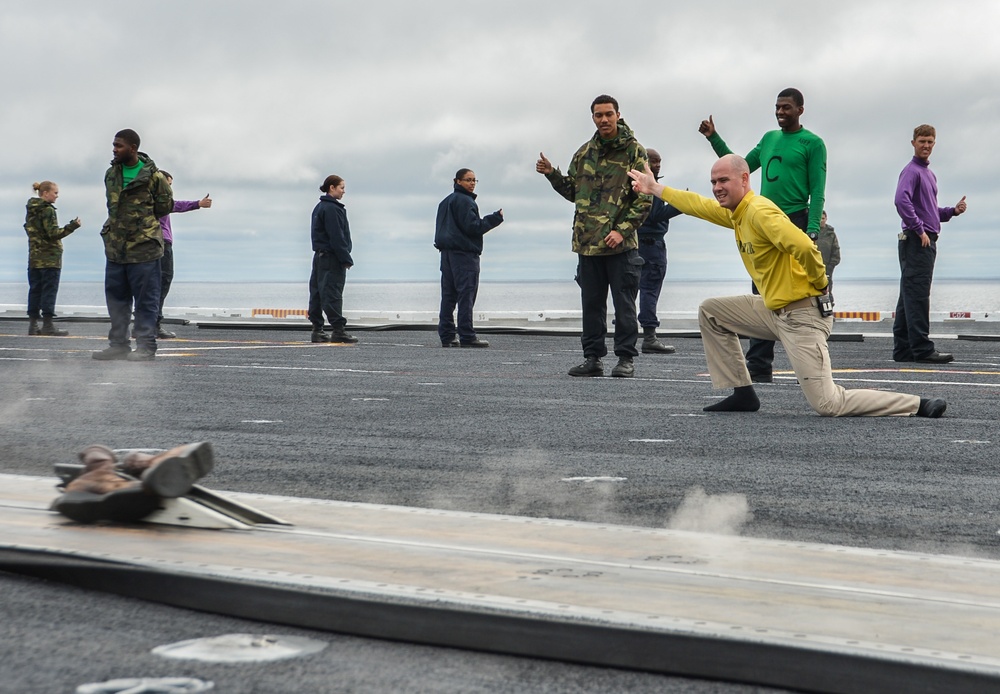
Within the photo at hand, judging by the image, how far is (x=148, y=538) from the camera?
10.7 ft

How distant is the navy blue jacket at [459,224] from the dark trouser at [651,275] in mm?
1957

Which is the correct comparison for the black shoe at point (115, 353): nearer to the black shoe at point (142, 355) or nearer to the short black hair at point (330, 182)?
→ the black shoe at point (142, 355)

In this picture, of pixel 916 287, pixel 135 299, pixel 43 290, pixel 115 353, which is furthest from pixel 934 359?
pixel 43 290

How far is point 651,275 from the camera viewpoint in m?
13.6

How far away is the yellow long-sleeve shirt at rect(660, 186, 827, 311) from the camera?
21.4ft

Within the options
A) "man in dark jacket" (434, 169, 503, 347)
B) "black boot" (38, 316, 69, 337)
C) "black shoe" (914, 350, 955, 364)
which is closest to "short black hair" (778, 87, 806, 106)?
"black shoe" (914, 350, 955, 364)

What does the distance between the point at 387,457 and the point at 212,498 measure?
175 centimetres

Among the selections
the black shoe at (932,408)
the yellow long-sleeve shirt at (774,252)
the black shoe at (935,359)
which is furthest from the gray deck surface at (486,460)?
the black shoe at (935,359)

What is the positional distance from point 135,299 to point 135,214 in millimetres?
787

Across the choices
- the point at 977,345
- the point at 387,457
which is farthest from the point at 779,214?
the point at 977,345

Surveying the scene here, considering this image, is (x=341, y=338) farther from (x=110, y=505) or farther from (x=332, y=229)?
(x=110, y=505)

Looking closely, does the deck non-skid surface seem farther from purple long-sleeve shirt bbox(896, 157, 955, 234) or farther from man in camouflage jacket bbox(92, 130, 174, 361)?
purple long-sleeve shirt bbox(896, 157, 955, 234)

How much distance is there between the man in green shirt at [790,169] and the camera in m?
8.79

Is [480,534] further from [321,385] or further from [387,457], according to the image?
[321,385]
